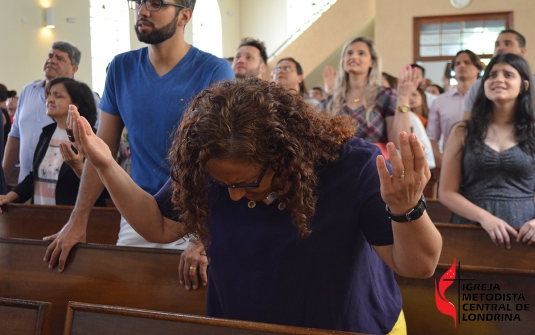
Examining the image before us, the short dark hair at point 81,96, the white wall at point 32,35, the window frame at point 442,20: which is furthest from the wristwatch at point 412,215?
the window frame at point 442,20

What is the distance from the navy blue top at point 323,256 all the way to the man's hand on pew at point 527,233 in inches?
48.9

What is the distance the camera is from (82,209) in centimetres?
230

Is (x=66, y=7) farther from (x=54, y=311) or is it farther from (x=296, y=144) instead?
(x=296, y=144)

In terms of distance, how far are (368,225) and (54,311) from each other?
4.87ft

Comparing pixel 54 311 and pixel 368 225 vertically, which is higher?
pixel 368 225

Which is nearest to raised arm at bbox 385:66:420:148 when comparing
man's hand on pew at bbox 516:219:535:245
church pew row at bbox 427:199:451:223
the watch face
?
church pew row at bbox 427:199:451:223

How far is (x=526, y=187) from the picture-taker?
2.88 meters

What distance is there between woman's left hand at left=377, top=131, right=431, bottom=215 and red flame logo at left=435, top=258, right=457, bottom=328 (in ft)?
2.71

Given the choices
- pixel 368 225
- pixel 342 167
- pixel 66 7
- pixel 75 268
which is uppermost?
pixel 66 7

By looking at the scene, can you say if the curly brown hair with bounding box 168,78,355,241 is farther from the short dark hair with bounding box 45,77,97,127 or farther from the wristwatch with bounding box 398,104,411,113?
the short dark hair with bounding box 45,77,97,127

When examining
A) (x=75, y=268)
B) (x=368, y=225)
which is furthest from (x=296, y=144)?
(x=75, y=268)

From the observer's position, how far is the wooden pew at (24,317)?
1.61m

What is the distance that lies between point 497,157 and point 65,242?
6.27 ft

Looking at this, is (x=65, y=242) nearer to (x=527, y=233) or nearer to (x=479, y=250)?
(x=479, y=250)
